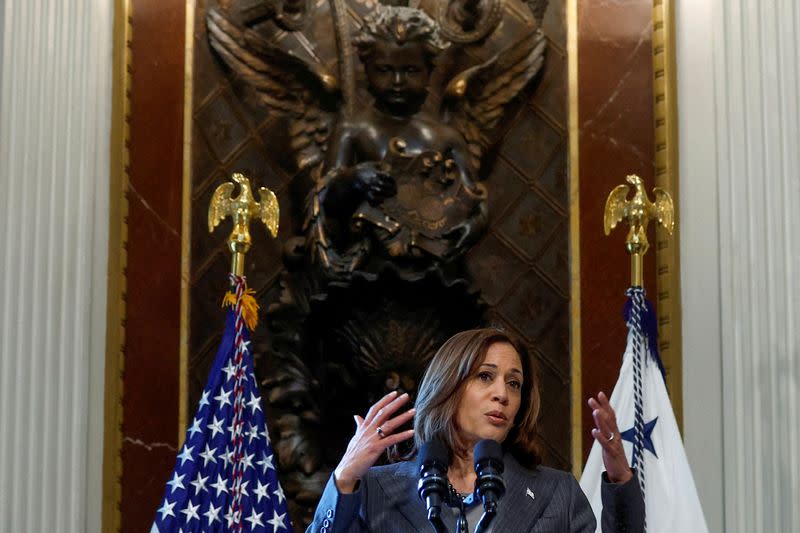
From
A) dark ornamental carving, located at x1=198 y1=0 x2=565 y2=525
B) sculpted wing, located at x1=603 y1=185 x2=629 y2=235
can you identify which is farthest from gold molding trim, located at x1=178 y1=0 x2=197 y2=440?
sculpted wing, located at x1=603 y1=185 x2=629 y2=235

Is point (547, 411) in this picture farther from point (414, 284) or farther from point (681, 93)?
point (681, 93)

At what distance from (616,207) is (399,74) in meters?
1.29

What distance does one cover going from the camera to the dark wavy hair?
14.8ft

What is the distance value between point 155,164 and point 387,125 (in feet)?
3.65

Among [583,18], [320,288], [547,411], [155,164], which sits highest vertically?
[583,18]

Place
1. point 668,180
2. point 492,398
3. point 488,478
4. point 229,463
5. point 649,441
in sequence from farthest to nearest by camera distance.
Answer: point 668,180 → point 649,441 → point 229,463 → point 492,398 → point 488,478

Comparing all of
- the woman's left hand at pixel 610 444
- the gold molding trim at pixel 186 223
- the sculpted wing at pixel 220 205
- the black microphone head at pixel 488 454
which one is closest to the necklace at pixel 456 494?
the black microphone head at pixel 488 454

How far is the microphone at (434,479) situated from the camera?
3918 mm

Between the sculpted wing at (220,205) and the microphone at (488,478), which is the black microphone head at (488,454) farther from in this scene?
the sculpted wing at (220,205)

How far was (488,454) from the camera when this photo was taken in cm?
406

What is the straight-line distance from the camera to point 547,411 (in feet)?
25.0

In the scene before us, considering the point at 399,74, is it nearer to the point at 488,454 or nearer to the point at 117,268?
the point at 117,268

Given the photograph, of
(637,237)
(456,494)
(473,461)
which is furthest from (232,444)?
(456,494)

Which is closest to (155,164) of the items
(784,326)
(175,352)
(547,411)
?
(175,352)
